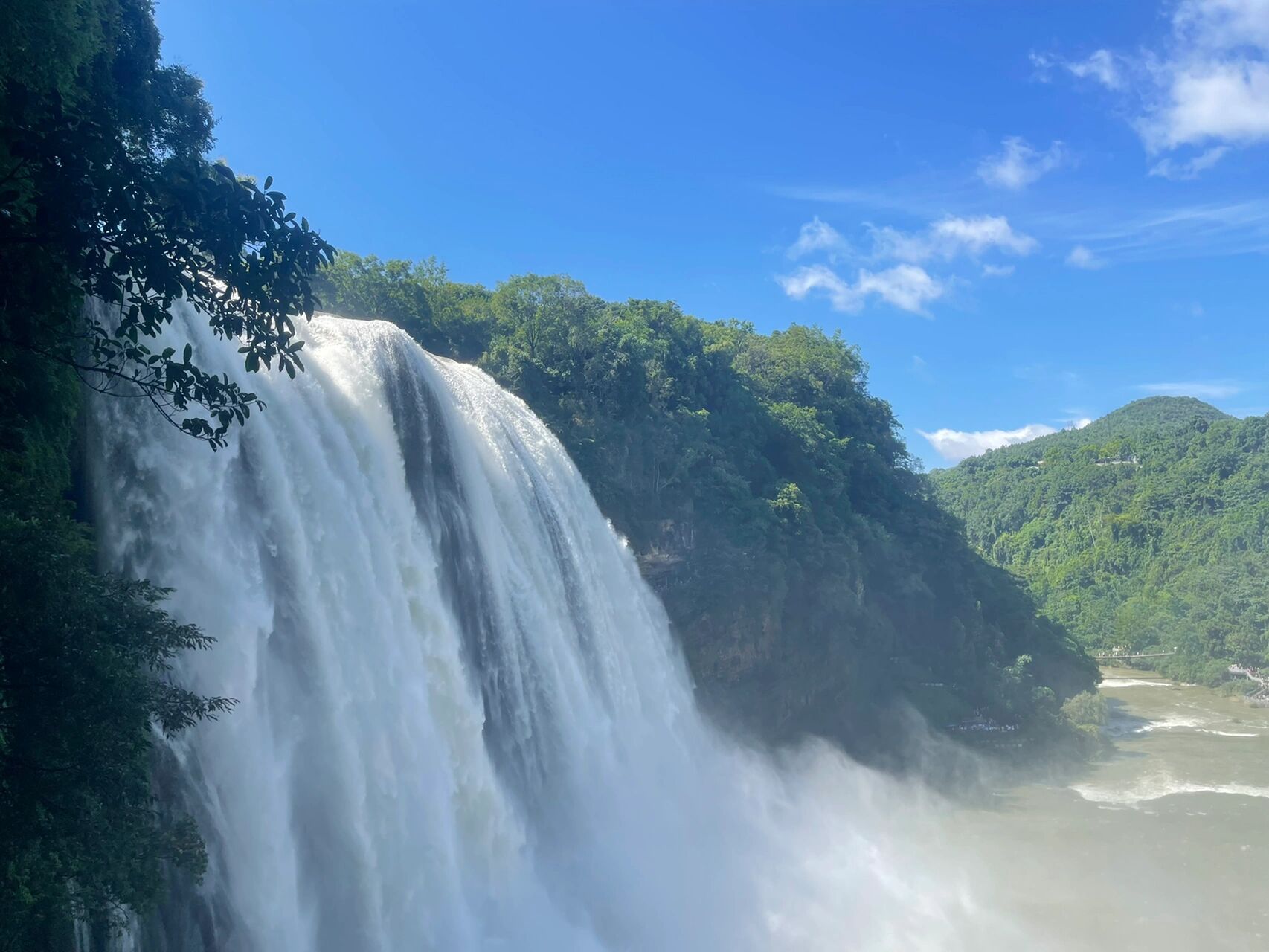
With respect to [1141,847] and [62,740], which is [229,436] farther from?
[1141,847]

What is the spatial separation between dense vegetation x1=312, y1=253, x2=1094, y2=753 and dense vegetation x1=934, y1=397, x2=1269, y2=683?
34.8 ft

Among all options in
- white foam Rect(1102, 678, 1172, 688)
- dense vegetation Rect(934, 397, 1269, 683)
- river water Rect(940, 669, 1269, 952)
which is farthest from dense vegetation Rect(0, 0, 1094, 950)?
dense vegetation Rect(934, 397, 1269, 683)

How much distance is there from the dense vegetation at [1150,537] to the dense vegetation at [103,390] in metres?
39.7

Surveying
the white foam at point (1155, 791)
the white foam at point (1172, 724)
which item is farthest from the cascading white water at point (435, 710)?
the white foam at point (1172, 724)

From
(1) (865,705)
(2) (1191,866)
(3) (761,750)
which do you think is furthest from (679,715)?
(2) (1191,866)

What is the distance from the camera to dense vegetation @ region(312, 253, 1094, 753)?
73.8ft

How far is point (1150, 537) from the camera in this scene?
58938 millimetres

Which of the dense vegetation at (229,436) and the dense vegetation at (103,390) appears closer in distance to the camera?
the dense vegetation at (103,390)

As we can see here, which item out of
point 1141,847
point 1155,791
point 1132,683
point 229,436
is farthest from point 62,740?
point 1132,683

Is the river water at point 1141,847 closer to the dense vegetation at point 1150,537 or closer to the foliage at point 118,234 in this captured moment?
the dense vegetation at point 1150,537

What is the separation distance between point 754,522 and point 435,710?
568 inches

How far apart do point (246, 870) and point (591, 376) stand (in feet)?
58.5

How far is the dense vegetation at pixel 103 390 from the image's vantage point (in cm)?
446

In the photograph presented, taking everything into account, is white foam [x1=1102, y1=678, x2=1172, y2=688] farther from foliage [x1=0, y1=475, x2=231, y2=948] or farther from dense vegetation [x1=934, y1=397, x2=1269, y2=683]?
foliage [x1=0, y1=475, x2=231, y2=948]
